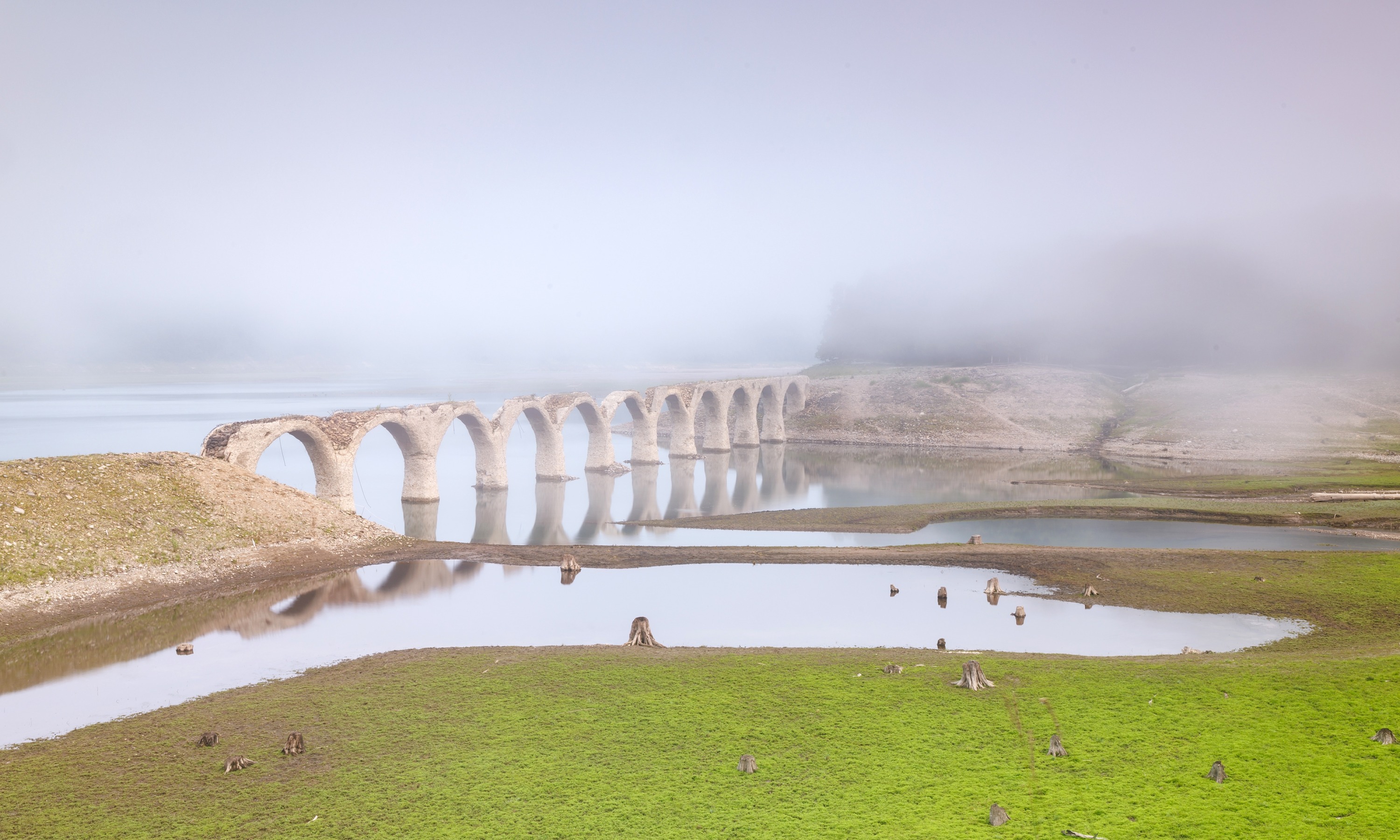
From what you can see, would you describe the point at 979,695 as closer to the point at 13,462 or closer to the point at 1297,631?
the point at 1297,631

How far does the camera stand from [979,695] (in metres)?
17.9

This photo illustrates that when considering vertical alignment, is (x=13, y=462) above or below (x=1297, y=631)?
above

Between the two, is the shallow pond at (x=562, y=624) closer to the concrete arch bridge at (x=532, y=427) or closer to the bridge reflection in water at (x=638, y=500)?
the bridge reflection in water at (x=638, y=500)

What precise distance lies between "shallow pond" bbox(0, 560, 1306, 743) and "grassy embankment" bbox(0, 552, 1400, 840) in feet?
9.89

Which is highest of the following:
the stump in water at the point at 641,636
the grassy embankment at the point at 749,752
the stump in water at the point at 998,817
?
the stump in water at the point at 998,817

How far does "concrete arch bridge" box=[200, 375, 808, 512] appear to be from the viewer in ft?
143

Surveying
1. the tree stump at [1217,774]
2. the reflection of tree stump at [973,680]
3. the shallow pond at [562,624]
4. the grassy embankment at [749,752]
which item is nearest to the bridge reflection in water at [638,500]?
the shallow pond at [562,624]

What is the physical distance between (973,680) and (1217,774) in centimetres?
523

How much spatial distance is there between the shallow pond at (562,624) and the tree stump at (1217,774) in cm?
739

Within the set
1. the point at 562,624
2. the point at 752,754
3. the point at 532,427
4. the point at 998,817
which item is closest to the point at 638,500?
the point at 532,427

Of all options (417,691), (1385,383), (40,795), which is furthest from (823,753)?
(1385,383)

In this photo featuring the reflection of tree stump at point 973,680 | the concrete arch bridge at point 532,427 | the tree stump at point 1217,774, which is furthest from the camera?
the concrete arch bridge at point 532,427

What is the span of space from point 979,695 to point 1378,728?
253 inches

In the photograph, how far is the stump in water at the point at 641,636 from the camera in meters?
23.6
